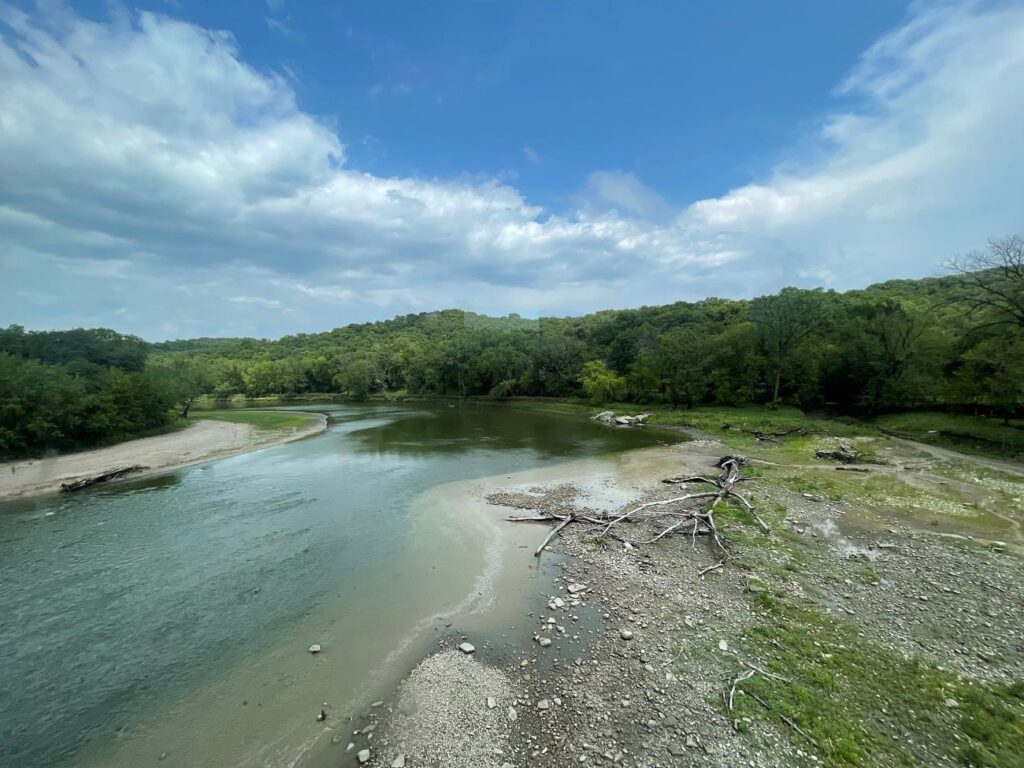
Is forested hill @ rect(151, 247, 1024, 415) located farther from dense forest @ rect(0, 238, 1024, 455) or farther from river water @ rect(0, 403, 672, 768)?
river water @ rect(0, 403, 672, 768)

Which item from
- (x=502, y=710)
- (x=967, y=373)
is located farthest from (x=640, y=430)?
(x=502, y=710)

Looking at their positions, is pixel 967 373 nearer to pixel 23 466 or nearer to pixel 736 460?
pixel 736 460

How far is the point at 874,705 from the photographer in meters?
6.63

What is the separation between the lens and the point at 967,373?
27828mm

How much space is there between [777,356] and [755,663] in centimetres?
4384

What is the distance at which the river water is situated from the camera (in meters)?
7.40

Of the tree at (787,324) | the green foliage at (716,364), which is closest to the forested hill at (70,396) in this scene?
the green foliage at (716,364)

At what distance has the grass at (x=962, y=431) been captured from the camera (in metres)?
23.6

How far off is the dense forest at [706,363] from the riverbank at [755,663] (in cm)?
2212

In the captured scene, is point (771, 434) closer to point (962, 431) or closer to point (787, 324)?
point (962, 431)

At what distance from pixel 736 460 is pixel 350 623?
76.6ft

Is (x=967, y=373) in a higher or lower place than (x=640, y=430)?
higher

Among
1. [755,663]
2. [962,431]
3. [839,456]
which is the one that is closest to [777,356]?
[962,431]

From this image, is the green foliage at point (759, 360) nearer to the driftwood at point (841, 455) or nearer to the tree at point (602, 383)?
the tree at point (602, 383)
